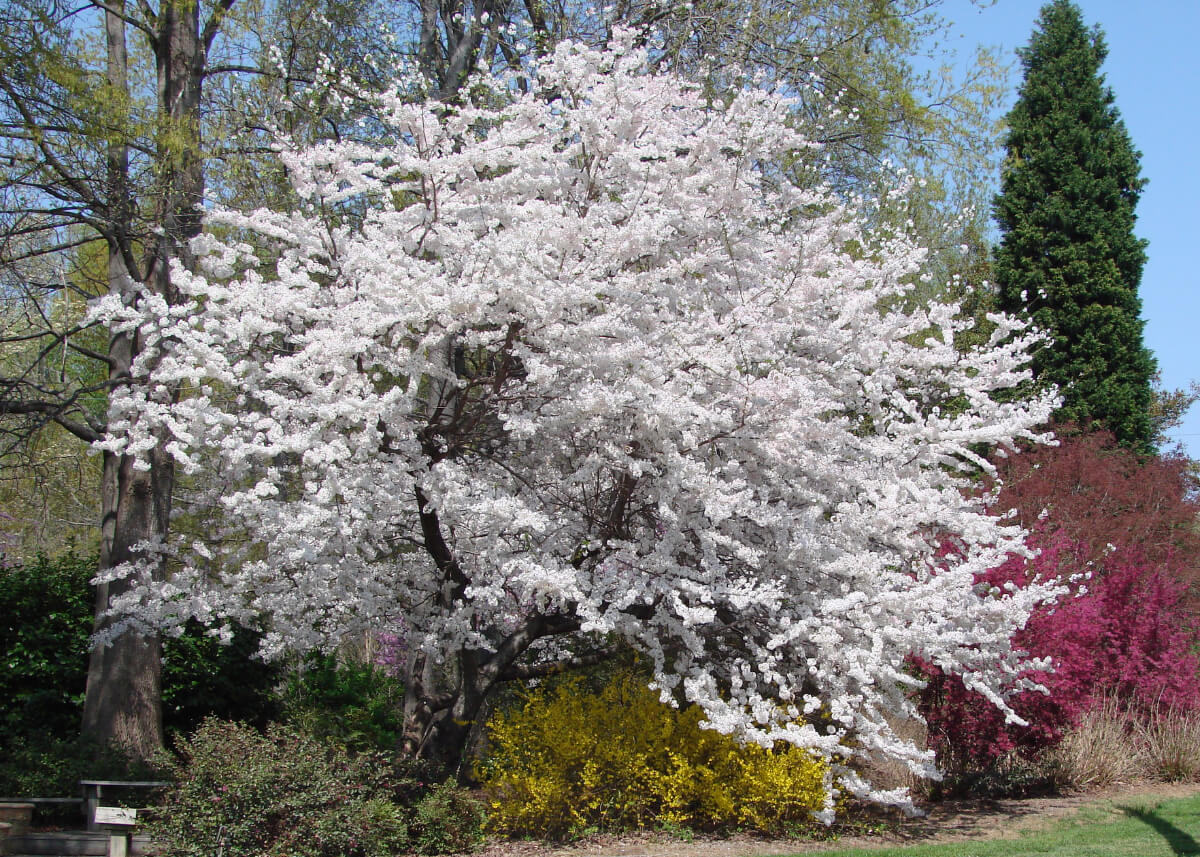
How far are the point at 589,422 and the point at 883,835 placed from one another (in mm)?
4020

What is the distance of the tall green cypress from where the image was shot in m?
14.4

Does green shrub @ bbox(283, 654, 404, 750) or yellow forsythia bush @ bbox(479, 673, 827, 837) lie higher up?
green shrub @ bbox(283, 654, 404, 750)

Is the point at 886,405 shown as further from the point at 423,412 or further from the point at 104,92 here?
the point at 104,92

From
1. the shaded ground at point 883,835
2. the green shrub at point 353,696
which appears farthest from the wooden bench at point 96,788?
the shaded ground at point 883,835

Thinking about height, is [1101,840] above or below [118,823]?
below

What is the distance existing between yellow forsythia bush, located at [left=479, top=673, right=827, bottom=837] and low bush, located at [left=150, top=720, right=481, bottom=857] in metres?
0.75

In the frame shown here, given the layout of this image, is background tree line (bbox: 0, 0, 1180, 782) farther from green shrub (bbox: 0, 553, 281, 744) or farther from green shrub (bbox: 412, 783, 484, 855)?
green shrub (bbox: 412, 783, 484, 855)

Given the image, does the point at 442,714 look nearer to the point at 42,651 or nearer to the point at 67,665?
the point at 67,665

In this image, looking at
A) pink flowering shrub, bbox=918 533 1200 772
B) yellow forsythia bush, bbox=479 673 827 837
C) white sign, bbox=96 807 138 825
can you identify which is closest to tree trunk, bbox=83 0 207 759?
white sign, bbox=96 807 138 825

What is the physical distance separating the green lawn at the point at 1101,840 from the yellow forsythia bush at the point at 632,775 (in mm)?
846

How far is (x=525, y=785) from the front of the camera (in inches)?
288

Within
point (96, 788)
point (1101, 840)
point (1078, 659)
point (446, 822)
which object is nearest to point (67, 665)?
point (96, 788)

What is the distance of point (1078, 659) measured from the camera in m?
8.35

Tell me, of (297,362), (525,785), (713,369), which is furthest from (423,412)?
(525,785)
